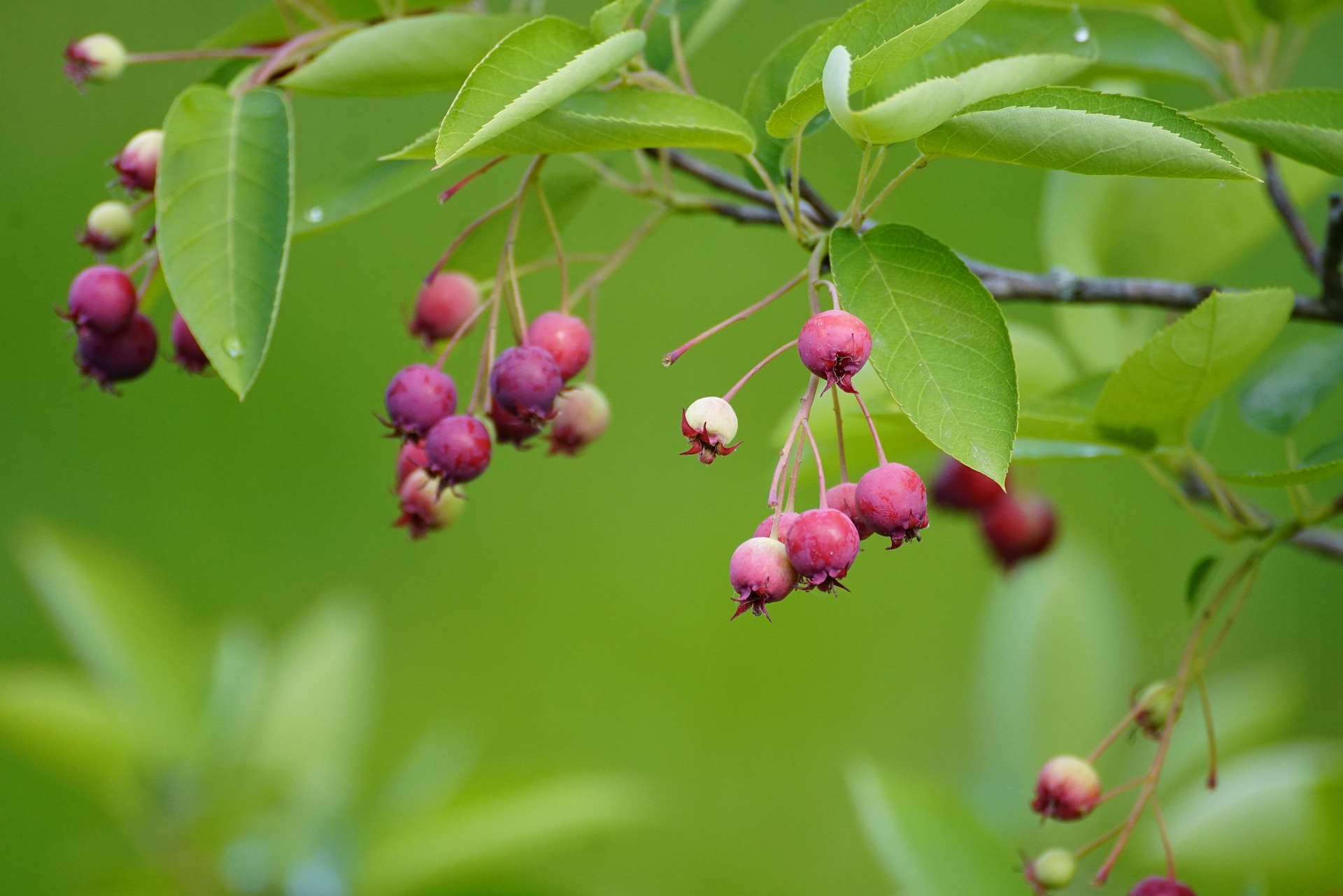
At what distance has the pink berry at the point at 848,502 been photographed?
0.67 m

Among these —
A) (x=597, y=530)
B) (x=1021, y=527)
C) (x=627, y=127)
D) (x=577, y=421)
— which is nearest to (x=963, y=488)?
(x=1021, y=527)

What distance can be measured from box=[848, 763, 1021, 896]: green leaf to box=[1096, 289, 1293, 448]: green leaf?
1.32 ft

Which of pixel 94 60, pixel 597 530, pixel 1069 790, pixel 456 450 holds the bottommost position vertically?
pixel 1069 790

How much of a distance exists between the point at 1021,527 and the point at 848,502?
698 mm

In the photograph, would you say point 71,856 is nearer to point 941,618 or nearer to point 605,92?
point 941,618

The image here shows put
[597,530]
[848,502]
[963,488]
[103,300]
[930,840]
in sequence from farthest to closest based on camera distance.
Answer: [597,530] < [963,488] < [930,840] < [103,300] < [848,502]

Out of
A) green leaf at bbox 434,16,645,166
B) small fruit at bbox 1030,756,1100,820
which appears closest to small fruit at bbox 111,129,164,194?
green leaf at bbox 434,16,645,166

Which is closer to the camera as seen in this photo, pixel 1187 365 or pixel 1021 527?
pixel 1187 365

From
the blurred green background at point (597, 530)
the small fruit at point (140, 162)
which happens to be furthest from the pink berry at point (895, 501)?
the blurred green background at point (597, 530)

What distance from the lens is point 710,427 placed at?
64 centimetres

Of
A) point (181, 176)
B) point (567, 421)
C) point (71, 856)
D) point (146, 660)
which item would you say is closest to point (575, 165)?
point (567, 421)

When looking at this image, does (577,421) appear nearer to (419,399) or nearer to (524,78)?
(419,399)

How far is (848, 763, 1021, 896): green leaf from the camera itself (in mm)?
962

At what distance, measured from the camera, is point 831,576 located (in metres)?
0.62
